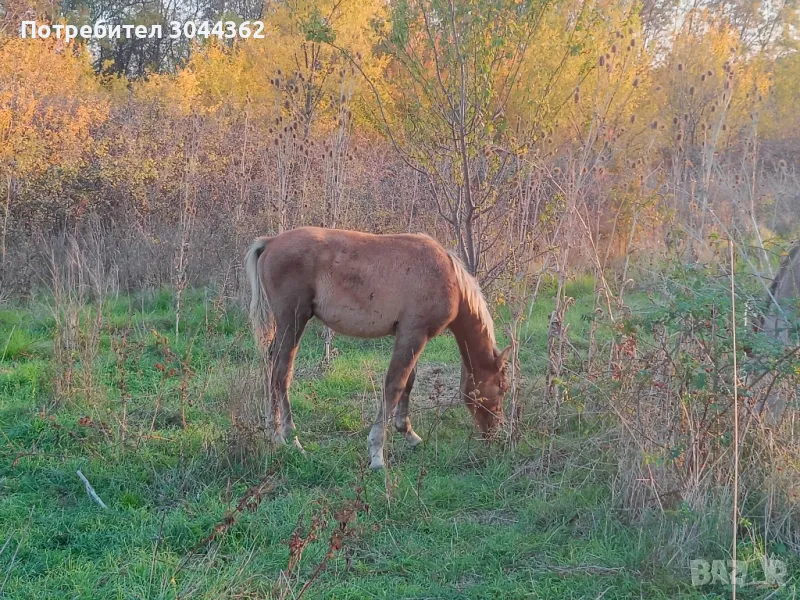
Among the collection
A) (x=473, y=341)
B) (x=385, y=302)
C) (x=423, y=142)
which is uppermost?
(x=423, y=142)

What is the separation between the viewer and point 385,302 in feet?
16.9

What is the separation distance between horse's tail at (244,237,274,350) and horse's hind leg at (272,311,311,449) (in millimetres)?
146

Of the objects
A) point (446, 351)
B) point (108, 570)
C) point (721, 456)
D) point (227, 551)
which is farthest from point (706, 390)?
point (446, 351)

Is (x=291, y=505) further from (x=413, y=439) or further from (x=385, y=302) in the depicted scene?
(x=385, y=302)

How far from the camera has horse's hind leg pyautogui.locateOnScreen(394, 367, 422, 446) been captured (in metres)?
5.37

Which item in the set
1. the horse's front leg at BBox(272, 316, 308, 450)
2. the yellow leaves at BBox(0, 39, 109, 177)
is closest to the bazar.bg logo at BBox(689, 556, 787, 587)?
the horse's front leg at BBox(272, 316, 308, 450)

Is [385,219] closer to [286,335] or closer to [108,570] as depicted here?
[286,335]

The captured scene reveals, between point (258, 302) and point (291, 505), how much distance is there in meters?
1.87

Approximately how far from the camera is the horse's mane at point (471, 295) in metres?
5.14

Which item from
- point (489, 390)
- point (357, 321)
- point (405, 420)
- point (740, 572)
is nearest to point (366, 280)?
point (357, 321)

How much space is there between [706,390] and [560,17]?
4.42m

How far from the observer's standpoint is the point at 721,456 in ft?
12.0

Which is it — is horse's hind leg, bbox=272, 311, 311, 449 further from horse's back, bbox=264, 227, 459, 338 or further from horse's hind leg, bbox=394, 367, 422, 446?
horse's hind leg, bbox=394, 367, 422, 446

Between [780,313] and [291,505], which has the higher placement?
[780,313]
